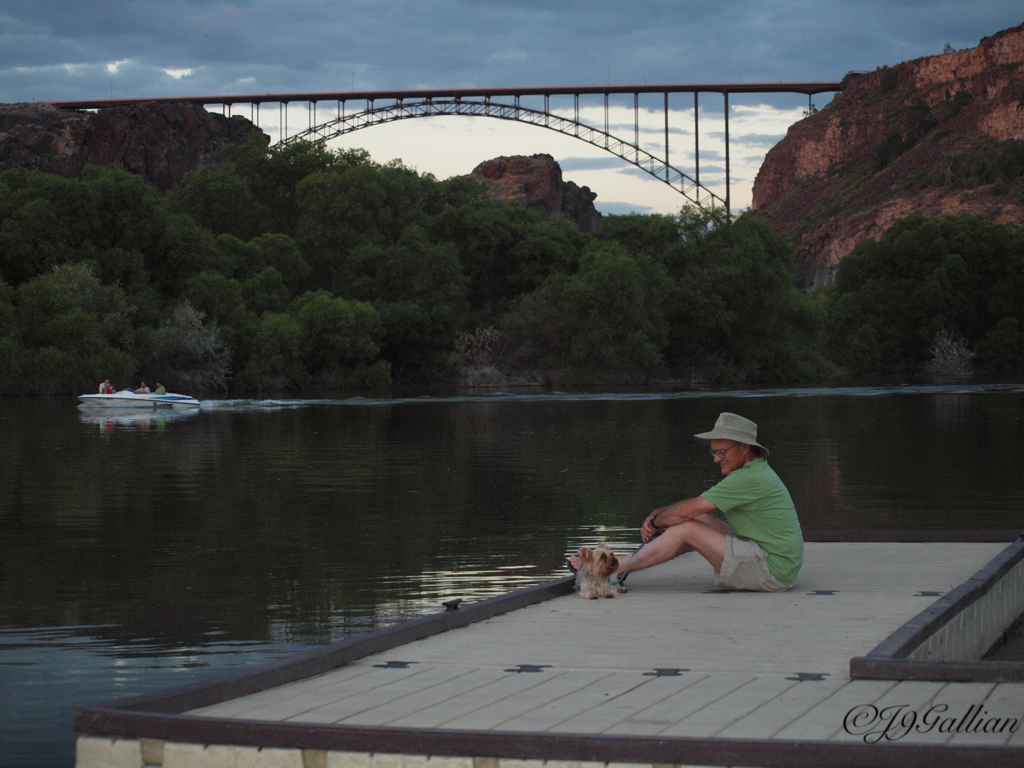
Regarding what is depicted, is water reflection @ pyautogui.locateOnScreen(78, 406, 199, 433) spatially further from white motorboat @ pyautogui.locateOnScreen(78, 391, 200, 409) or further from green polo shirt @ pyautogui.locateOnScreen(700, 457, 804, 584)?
green polo shirt @ pyautogui.locateOnScreen(700, 457, 804, 584)

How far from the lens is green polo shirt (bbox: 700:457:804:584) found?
27.2 ft

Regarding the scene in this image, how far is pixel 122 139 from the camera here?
91062 millimetres

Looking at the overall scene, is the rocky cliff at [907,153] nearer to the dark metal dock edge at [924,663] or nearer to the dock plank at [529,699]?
the dark metal dock edge at [924,663]

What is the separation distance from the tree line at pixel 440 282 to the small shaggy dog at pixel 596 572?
164 ft

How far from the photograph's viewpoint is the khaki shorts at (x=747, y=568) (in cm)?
823

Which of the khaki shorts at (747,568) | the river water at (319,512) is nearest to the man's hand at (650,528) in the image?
the khaki shorts at (747,568)

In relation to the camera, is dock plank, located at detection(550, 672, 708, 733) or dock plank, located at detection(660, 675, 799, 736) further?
dock plank, located at detection(550, 672, 708, 733)

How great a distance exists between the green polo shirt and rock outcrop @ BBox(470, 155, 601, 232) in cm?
11420

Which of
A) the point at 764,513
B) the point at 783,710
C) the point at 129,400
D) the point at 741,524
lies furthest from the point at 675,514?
the point at 129,400

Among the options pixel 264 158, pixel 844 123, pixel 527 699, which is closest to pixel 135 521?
pixel 527 699

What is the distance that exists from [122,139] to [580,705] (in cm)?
9275

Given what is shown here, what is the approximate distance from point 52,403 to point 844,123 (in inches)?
5575

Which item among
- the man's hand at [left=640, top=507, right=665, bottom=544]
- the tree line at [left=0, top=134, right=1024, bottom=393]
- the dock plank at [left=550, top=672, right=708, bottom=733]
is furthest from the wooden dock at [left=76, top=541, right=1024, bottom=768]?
the tree line at [left=0, top=134, right=1024, bottom=393]

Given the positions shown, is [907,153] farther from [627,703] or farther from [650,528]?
[627,703]
